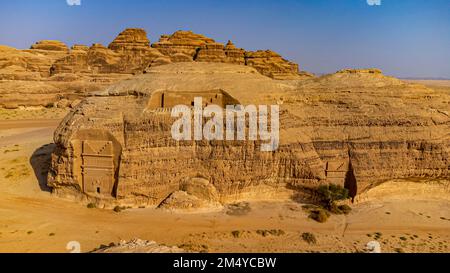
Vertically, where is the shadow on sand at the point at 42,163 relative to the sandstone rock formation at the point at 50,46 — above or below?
below

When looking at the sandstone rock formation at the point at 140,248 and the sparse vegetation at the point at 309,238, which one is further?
the sparse vegetation at the point at 309,238

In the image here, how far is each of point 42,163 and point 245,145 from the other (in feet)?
50.0

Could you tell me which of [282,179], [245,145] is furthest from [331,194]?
[245,145]

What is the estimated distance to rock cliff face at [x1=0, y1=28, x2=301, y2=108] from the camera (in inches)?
2167

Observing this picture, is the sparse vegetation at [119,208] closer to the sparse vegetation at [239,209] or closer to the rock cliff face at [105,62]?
the sparse vegetation at [239,209]

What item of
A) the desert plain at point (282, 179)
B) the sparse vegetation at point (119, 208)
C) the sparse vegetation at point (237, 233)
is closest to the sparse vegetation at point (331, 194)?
the desert plain at point (282, 179)

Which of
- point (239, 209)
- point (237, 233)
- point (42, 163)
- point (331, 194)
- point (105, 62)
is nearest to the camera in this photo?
point (237, 233)

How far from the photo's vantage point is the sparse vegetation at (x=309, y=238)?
15.5 metres

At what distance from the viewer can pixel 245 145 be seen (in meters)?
18.5

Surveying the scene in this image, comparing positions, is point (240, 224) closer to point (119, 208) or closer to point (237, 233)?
point (237, 233)

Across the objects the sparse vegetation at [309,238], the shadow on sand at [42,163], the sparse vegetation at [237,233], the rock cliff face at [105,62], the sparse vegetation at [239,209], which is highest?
the rock cliff face at [105,62]

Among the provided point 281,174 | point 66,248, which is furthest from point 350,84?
point 66,248

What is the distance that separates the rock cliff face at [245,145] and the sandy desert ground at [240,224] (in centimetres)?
96

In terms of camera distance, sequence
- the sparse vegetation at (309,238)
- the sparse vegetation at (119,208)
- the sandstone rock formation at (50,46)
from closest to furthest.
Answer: the sparse vegetation at (309,238)
the sparse vegetation at (119,208)
the sandstone rock formation at (50,46)
